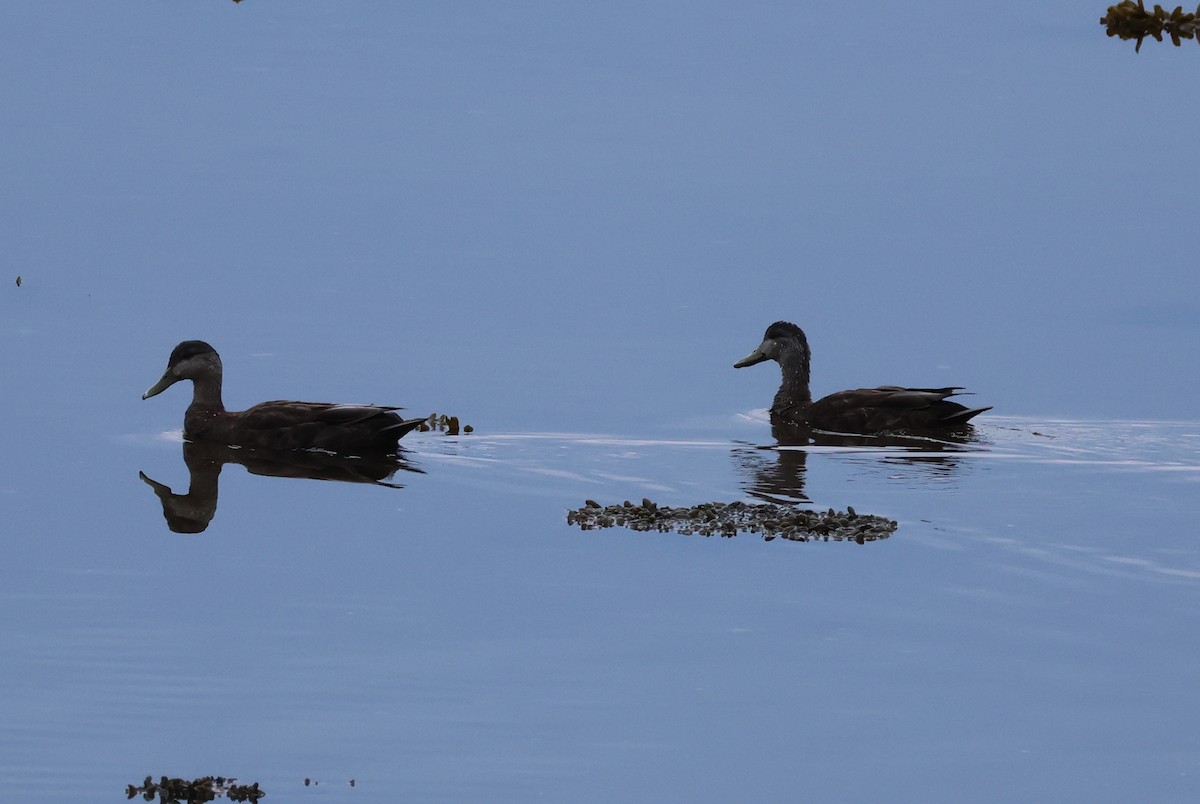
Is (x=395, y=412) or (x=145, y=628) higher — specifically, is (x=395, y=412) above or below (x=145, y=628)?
above

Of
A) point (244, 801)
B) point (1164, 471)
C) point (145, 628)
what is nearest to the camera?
point (244, 801)

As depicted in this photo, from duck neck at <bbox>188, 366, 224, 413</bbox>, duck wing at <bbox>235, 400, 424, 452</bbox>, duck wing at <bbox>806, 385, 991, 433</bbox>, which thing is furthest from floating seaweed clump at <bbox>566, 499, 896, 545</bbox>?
duck neck at <bbox>188, 366, 224, 413</bbox>

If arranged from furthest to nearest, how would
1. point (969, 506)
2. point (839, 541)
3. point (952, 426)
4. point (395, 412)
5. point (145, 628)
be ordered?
1. point (952, 426)
2. point (395, 412)
3. point (969, 506)
4. point (839, 541)
5. point (145, 628)

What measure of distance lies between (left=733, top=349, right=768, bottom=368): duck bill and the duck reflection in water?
18.5 ft

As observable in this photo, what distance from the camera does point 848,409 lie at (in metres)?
22.2

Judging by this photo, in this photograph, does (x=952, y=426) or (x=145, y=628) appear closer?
(x=145, y=628)

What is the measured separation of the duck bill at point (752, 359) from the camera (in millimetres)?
24288

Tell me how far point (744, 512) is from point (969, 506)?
1895mm

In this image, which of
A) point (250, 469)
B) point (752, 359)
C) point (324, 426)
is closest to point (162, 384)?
point (324, 426)

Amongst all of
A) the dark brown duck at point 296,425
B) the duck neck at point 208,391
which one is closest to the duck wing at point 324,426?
the dark brown duck at point 296,425

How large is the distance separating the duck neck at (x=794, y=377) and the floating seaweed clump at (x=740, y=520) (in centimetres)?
652

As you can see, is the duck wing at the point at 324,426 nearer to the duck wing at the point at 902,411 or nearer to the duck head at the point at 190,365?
the duck head at the point at 190,365

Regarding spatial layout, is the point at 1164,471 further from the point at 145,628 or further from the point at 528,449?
the point at 145,628

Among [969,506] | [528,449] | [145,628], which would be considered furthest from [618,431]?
[145,628]
